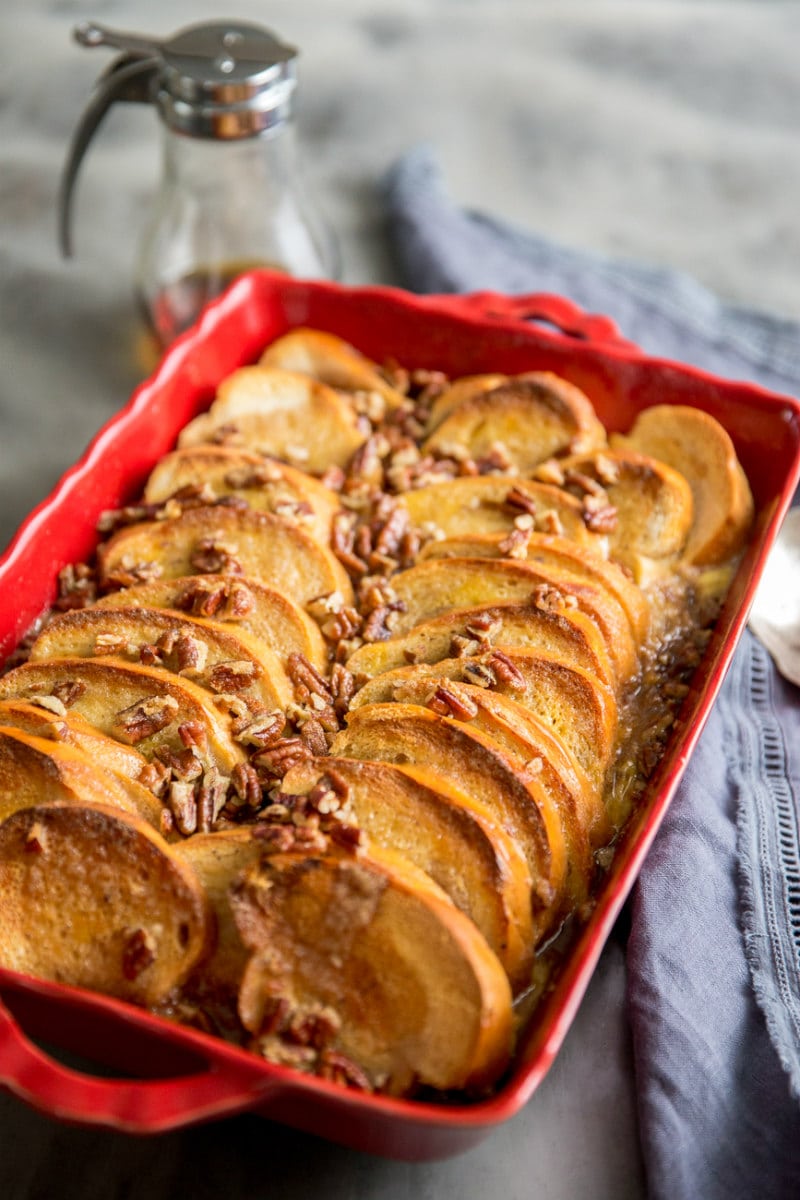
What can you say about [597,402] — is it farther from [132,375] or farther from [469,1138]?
[469,1138]

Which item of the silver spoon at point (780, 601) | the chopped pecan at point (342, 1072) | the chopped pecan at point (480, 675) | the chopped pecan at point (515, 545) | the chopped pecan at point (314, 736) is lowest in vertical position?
the silver spoon at point (780, 601)

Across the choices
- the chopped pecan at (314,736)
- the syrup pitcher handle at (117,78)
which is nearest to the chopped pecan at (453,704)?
the chopped pecan at (314,736)

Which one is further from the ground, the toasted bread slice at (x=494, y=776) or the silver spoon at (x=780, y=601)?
the toasted bread slice at (x=494, y=776)

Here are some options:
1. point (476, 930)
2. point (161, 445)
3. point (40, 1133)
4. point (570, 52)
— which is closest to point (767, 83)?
point (570, 52)

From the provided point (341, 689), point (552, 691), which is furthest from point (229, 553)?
point (552, 691)

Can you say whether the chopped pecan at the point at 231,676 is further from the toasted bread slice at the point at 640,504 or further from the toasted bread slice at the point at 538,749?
the toasted bread slice at the point at 640,504
